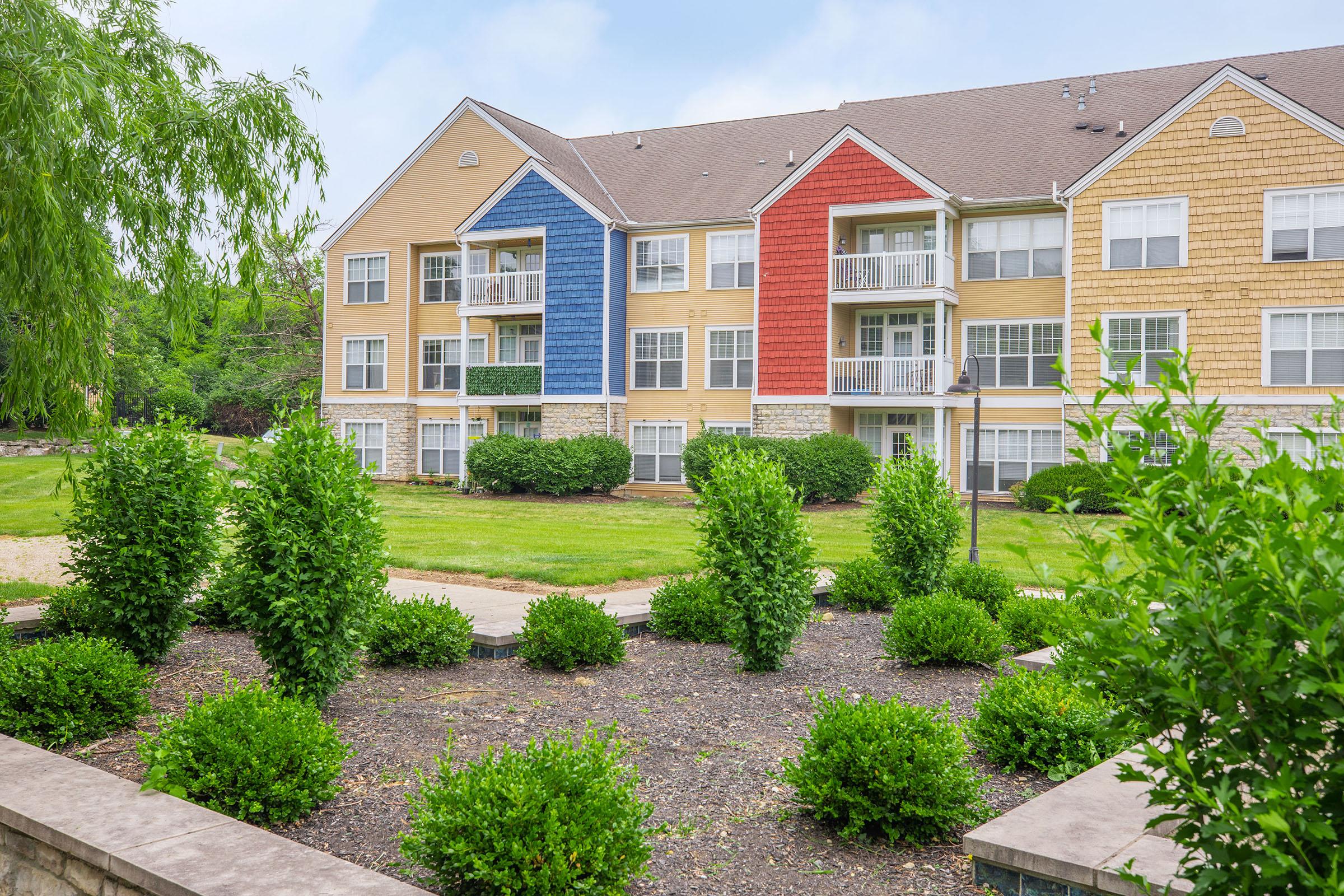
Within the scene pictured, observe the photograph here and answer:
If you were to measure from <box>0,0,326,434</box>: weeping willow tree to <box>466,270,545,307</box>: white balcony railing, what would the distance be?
18900 mm

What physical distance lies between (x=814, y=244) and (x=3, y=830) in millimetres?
23392

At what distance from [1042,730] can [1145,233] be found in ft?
67.6

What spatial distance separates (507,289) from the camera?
28781 mm

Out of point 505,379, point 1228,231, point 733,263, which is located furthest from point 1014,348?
point 505,379

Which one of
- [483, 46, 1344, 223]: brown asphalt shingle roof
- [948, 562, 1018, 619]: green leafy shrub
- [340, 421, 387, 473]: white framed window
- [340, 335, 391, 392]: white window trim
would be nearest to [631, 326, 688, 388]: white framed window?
[483, 46, 1344, 223]: brown asphalt shingle roof

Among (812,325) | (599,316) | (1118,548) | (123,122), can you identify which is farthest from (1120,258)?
(1118,548)

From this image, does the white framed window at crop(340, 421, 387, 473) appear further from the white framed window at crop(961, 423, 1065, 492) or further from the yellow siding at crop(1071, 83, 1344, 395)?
the yellow siding at crop(1071, 83, 1344, 395)

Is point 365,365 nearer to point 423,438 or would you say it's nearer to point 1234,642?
point 423,438

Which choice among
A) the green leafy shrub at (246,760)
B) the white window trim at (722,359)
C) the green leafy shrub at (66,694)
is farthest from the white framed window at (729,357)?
the green leafy shrub at (246,760)

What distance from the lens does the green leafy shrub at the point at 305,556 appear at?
18.5ft

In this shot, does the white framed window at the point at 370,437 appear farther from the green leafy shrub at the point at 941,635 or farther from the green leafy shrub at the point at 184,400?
the green leafy shrub at the point at 941,635

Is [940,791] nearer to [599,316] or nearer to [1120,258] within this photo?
[1120,258]

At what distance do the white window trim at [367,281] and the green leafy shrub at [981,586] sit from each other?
2482 centimetres

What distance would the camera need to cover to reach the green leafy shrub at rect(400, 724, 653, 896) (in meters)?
3.60
